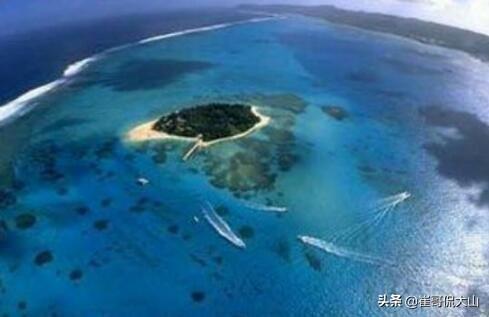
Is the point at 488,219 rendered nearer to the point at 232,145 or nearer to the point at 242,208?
the point at 242,208

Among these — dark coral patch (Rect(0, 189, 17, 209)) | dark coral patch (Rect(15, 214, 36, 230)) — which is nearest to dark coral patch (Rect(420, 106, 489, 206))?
dark coral patch (Rect(15, 214, 36, 230))

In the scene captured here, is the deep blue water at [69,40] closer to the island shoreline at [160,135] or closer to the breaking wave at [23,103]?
the breaking wave at [23,103]

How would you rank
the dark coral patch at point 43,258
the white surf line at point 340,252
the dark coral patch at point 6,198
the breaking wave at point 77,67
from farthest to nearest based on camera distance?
the breaking wave at point 77,67
the dark coral patch at point 6,198
the dark coral patch at point 43,258
the white surf line at point 340,252

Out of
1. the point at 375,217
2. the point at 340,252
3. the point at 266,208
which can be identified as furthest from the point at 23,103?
the point at 375,217

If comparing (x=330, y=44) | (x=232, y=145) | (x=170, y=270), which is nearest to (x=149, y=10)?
(x=330, y=44)

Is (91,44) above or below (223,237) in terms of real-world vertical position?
above

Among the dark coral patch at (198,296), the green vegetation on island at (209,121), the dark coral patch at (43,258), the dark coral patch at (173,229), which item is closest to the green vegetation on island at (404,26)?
the green vegetation on island at (209,121)
